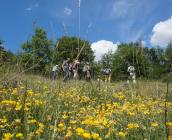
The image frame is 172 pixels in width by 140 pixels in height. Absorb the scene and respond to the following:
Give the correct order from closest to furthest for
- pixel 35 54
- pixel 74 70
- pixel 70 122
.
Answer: pixel 70 122, pixel 74 70, pixel 35 54

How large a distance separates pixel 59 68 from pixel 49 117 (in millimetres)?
1012

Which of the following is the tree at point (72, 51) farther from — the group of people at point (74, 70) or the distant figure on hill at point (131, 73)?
the distant figure on hill at point (131, 73)

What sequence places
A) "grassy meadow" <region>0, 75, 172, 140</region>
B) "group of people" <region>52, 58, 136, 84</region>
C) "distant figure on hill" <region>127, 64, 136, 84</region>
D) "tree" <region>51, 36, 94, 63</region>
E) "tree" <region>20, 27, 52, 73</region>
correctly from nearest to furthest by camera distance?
"grassy meadow" <region>0, 75, 172, 140</region> → "tree" <region>51, 36, 94, 63</region> → "tree" <region>20, 27, 52, 73</region> → "group of people" <region>52, 58, 136, 84</region> → "distant figure on hill" <region>127, 64, 136, 84</region>

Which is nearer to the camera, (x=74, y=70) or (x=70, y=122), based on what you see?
(x=70, y=122)

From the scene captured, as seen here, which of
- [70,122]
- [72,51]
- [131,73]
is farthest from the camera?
[131,73]

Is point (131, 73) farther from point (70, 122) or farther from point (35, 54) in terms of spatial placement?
point (70, 122)

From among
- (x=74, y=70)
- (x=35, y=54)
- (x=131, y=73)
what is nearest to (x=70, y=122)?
(x=74, y=70)

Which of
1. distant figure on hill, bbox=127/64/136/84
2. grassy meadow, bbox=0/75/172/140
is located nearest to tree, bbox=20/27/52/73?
grassy meadow, bbox=0/75/172/140

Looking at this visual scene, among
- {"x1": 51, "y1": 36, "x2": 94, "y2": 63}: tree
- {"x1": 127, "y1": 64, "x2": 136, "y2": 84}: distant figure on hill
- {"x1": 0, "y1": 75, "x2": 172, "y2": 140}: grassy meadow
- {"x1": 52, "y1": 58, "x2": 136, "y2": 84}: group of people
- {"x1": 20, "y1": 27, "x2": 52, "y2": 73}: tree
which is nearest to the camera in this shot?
{"x1": 0, "y1": 75, "x2": 172, "y2": 140}: grassy meadow

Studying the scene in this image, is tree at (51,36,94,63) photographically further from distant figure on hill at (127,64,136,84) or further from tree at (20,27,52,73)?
distant figure on hill at (127,64,136,84)

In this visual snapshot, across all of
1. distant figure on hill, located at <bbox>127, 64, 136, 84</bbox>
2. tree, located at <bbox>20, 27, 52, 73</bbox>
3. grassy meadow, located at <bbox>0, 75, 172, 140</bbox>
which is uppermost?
tree, located at <bbox>20, 27, 52, 73</bbox>

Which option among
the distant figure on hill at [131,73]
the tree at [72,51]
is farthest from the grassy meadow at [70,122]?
the distant figure on hill at [131,73]

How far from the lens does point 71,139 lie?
11.0 ft

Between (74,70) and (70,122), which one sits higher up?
(74,70)
